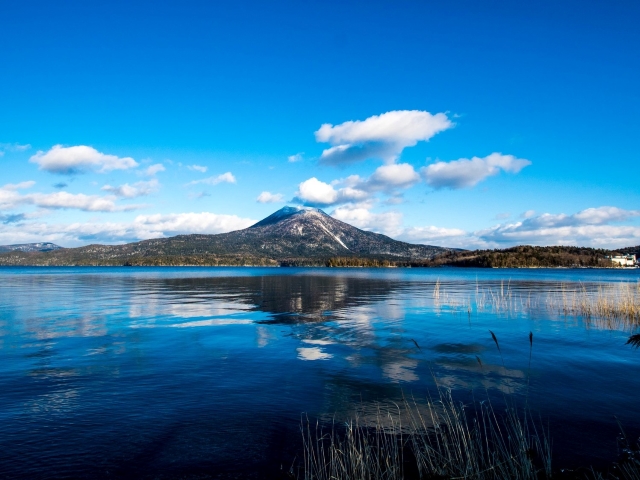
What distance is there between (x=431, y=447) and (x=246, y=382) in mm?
9446

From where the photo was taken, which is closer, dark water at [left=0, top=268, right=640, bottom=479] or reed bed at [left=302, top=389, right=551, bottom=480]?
reed bed at [left=302, top=389, right=551, bottom=480]

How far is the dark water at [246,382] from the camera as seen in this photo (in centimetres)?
1078

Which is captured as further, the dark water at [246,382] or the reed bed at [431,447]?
the dark water at [246,382]

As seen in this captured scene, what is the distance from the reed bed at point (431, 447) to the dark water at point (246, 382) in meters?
0.82

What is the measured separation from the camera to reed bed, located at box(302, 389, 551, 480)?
8804 mm

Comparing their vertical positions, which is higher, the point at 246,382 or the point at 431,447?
the point at 431,447

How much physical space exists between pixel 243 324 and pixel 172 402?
719 inches

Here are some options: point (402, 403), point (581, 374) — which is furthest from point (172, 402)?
point (581, 374)

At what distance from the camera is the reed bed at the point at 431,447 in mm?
8804

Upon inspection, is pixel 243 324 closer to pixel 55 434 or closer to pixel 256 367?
pixel 256 367

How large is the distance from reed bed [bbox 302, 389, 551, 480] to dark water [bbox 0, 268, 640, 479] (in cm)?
82

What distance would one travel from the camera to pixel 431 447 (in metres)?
9.27

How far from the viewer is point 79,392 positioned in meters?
15.5

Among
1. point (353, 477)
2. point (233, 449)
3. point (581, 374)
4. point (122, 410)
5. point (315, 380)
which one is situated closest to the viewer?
point (353, 477)
